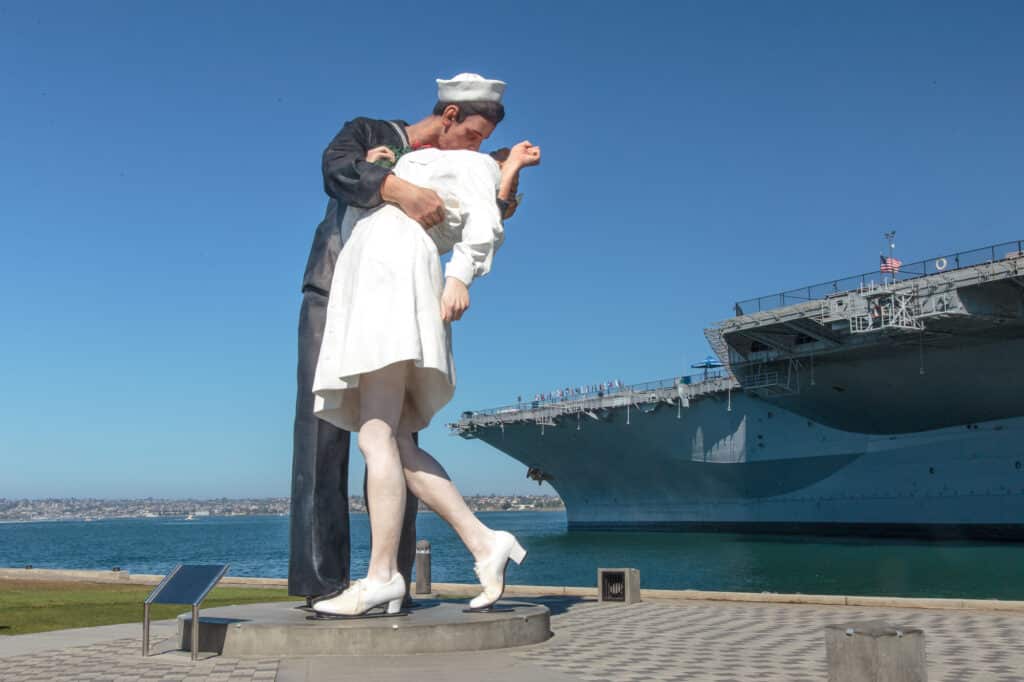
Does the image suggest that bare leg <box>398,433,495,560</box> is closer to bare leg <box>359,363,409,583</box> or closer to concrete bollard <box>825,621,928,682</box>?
bare leg <box>359,363,409,583</box>

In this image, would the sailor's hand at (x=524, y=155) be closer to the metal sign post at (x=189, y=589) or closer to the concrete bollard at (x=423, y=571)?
the metal sign post at (x=189, y=589)

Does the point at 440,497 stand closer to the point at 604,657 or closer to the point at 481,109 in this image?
the point at 604,657

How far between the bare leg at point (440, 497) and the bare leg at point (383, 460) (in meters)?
0.22

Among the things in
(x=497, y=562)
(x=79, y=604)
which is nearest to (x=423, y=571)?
(x=79, y=604)

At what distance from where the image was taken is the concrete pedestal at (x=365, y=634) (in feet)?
19.7

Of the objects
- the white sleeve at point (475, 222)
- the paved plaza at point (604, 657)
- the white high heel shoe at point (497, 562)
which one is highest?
the white sleeve at point (475, 222)

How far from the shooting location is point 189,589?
6156mm

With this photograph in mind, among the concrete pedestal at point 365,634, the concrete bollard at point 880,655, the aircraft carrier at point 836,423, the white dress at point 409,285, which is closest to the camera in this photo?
the concrete bollard at point 880,655

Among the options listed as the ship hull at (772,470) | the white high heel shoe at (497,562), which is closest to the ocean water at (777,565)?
the ship hull at (772,470)

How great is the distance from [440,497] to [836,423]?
118 ft

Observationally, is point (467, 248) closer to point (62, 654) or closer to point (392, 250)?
point (392, 250)

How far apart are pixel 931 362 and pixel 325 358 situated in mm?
31330

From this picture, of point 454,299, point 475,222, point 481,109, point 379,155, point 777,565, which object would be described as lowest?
point 777,565

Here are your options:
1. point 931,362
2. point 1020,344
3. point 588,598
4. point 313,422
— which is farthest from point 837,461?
point 313,422
